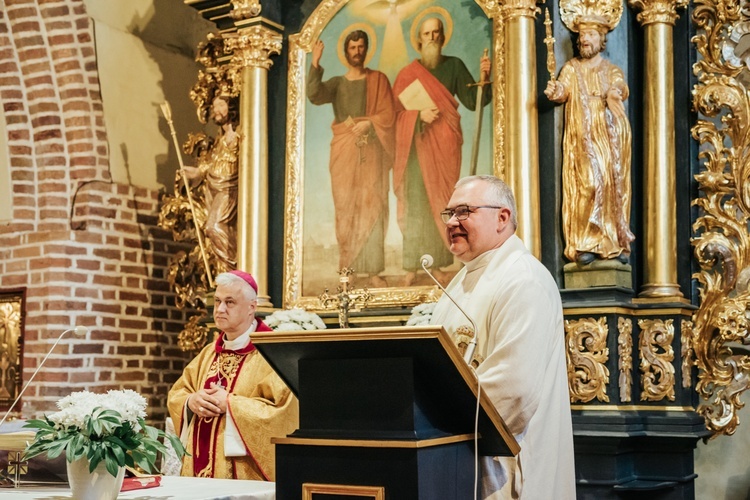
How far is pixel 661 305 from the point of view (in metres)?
6.09

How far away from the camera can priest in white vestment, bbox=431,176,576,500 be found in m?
3.58

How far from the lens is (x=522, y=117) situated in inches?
252

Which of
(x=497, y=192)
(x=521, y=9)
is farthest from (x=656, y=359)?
(x=497, y=192)

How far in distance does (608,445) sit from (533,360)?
8.10 feet

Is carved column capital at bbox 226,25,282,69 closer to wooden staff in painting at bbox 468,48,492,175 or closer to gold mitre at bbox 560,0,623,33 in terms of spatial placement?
wooden staff in painting at bbox 468,48,492,175

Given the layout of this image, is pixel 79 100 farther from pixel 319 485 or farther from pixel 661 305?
pixel 319 485

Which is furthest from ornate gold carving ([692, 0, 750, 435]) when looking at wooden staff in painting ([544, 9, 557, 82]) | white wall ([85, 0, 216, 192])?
white wall ([85, 0, 216, 192])

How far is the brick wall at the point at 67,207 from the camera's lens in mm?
8289

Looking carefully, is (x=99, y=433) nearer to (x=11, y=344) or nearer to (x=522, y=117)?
(x=522, y=117)

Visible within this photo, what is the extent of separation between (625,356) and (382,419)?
3034mm

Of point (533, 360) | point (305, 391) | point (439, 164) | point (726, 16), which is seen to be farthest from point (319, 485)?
point (726, 16)

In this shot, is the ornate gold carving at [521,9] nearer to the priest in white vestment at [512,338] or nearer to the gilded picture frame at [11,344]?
the priest in white vestment at [512,338]

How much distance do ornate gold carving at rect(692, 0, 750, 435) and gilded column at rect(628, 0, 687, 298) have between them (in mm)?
206

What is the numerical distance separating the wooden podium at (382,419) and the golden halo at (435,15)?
151 inches
